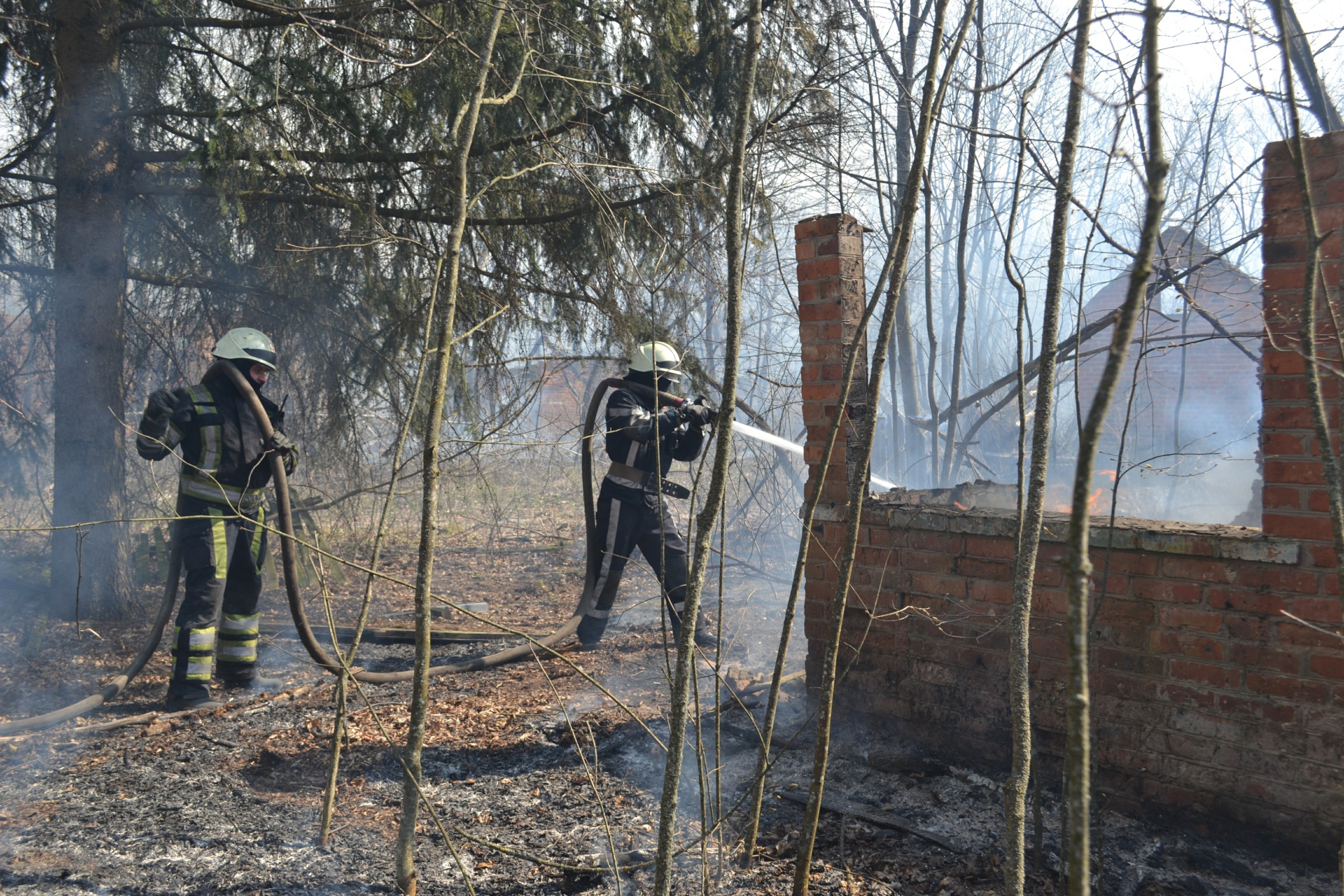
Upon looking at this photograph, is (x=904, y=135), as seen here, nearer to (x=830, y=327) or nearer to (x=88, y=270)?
(x=830, y=327)

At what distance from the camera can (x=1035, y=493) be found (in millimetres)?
1577

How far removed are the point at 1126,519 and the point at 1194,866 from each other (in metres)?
1.27

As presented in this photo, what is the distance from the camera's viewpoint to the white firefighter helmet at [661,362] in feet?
17.0

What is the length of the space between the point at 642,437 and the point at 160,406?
272cm

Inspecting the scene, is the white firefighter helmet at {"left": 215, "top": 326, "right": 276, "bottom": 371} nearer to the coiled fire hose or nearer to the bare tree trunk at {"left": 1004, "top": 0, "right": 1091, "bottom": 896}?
the coiled fire hose

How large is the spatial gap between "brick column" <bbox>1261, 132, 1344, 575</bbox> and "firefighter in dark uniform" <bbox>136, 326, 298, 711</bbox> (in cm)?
451

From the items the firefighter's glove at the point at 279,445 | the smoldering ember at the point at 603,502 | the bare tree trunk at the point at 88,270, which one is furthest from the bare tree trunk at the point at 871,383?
the bare tree trunk at the point at 88,270

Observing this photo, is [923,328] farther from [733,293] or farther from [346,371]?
[733,293]

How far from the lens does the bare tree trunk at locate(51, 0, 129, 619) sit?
5.48m

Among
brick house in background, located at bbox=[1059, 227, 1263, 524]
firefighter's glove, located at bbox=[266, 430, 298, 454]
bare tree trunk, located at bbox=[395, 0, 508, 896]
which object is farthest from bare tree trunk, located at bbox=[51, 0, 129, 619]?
brick house in background, located at bbox=[1059, 227, 1263, 524]

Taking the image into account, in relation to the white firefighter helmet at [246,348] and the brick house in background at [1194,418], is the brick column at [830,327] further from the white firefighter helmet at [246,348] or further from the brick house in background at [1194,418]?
the brick house in background at [1194,418]

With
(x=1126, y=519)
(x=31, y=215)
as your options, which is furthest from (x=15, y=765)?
(x=1126, y=519)

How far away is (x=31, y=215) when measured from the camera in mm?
6129

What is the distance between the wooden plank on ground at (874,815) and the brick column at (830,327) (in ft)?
4.34
